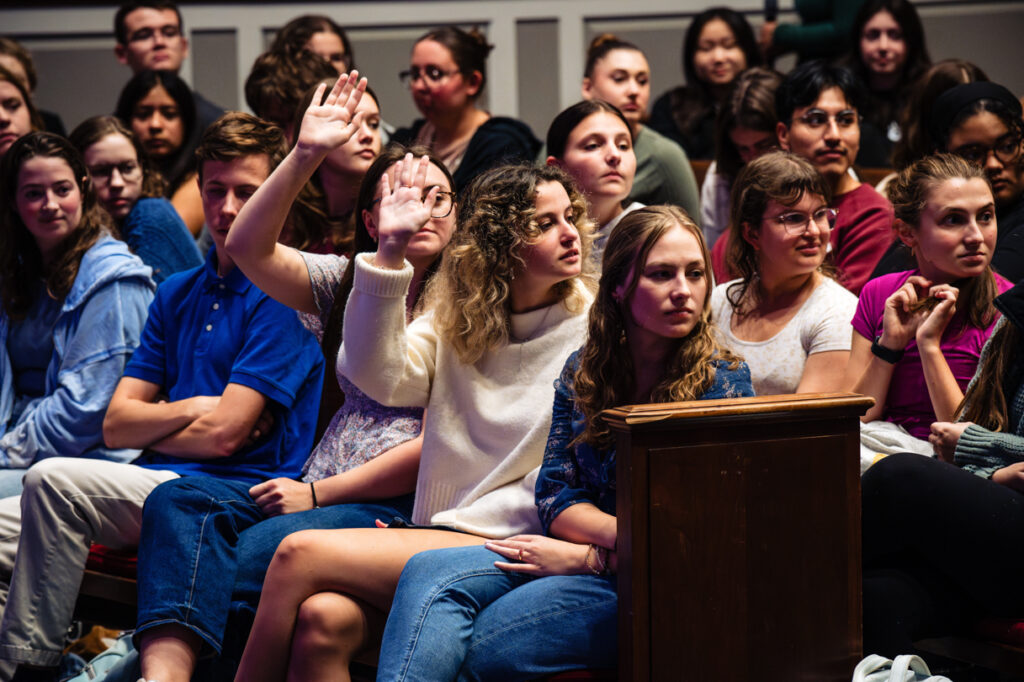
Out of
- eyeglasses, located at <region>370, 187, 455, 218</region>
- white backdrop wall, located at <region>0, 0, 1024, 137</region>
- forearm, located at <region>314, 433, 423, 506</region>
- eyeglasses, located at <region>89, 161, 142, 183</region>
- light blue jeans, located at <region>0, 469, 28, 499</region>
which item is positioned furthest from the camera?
white backdrop wall, located at <region>0, 0, 1024, 137</region>

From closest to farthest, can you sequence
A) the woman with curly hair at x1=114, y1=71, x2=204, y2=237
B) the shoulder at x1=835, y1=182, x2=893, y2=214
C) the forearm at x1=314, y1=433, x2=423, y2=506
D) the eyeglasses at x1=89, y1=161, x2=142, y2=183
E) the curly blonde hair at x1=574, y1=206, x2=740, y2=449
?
the curly blonde hair at x1=574, y1=206, x2=740, y2=449
the forearm at x1=314, y1=433, x2=423, y2=506
the shoulder at x1=835, y1=182, x2=893, y2=214
the eyeglasses at x1=89, y1=161, x2=142, y2=183
the woman with curly hair at x1=114, y1=71, x2=204, y2=237

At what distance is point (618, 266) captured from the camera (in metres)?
1.93

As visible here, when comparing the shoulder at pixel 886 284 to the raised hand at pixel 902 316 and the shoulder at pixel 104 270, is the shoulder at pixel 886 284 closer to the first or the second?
the raised hand at pixel 902 316

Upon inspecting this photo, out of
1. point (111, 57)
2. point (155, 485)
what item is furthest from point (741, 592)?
point (111, 57)

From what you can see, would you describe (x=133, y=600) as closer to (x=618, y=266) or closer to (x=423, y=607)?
(x=423, y=607)

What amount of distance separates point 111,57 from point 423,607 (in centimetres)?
400

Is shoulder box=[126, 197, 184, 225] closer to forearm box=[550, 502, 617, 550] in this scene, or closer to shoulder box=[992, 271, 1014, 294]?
forearm box=[550, 502, 617, 550]

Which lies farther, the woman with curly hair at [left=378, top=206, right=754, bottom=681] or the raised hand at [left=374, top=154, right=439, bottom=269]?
the raised hand at [left=374, top=154, right=439, bottom=269]

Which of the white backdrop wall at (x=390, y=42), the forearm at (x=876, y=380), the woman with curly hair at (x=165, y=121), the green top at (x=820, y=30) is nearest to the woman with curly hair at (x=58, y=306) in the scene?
the woman with curly hair at (x=165, y=121)

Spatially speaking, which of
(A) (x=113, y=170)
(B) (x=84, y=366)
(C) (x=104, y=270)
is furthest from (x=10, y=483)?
(A) (x=113, y=170)

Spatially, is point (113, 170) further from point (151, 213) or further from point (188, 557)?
point (188, 557)

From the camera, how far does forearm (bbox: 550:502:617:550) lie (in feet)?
5.86

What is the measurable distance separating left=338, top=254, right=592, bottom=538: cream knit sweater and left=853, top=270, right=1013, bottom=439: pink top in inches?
22.8

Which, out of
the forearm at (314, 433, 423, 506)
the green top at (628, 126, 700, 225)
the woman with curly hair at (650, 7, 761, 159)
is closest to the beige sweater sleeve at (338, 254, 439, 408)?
the forearm at (314, 433, 423, 506)
